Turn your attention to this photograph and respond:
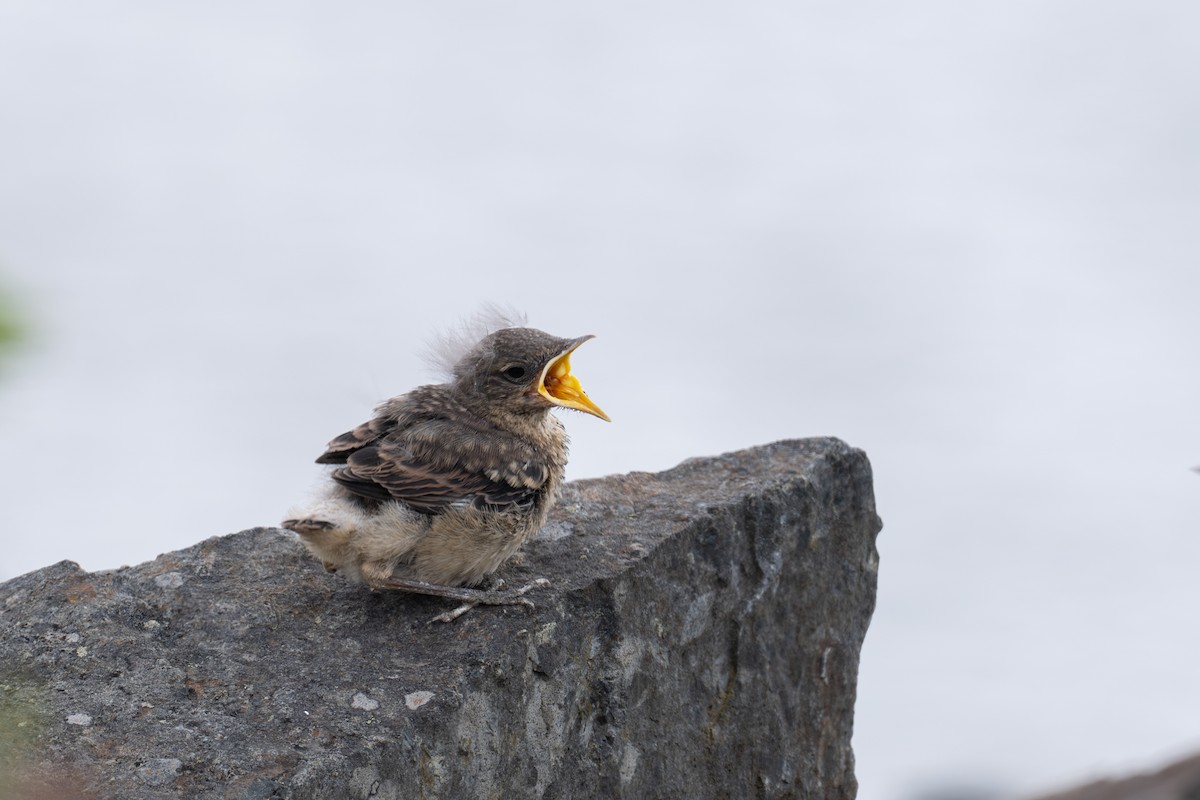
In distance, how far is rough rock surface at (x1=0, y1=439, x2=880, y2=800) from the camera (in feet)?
18.1

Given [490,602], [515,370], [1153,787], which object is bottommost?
[1153,787]

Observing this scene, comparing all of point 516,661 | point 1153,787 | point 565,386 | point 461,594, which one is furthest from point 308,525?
point 1153,787

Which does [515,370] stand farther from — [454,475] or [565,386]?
[454,475]

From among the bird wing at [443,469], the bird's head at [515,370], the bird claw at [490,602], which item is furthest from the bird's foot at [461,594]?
the bird's head at [515,370]

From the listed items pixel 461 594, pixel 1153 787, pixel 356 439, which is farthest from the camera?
pixel 356 439

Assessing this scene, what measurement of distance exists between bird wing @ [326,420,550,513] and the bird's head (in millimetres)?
215

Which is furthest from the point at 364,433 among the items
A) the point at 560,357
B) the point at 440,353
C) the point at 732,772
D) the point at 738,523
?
the point at 732,772

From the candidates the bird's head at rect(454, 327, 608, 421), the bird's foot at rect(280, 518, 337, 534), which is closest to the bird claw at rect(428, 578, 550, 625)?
the bird's foot at rect(280, 518, 337, 534)

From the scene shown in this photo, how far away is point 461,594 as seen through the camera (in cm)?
634

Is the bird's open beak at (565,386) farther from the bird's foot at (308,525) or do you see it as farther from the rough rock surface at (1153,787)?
the rough rock surface at (1153,787)

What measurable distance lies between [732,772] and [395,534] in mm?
2428

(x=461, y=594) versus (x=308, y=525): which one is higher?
(x=308, y=525)

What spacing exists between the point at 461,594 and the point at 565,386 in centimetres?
125

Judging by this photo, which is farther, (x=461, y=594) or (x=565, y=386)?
(x=565, y=386)
